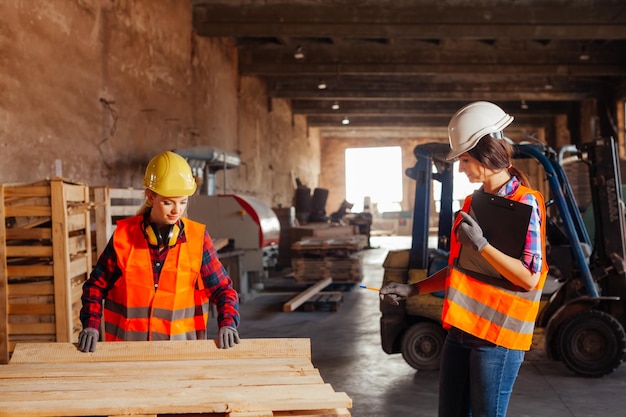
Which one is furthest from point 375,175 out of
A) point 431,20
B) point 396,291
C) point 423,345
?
point 396,291

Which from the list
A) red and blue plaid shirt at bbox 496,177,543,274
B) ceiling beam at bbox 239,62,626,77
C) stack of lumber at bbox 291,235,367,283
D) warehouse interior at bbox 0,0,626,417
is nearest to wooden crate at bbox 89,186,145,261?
warehouse interior at bbox 0,0,626,417

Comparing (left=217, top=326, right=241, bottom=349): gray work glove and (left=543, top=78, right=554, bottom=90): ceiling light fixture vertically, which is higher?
(left=543, top=78, right=554, bottom=90): ceiling light fixture

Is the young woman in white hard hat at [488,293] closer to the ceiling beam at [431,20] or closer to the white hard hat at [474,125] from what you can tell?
the white hard hat at [474,125]

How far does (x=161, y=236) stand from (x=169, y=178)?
0.28 meters

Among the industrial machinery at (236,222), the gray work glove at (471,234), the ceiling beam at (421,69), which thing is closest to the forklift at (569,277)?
the gray work glove at (471,234)

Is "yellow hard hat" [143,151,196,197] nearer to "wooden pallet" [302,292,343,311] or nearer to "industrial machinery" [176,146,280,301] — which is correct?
"wooden pallet" [302,292,343,311]

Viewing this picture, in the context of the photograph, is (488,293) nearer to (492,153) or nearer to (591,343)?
Result: (492,153)

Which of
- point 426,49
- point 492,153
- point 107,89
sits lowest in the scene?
point 492,153

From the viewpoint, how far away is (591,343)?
5.87 meters

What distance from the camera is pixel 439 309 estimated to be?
242 inches

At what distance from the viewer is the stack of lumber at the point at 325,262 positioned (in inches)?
451

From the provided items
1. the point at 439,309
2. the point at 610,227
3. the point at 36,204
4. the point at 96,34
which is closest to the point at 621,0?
the point at 610,227

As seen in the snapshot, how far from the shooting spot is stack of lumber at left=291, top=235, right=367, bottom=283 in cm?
1146

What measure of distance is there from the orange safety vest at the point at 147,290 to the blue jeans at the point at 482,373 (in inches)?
50.2
